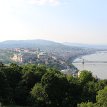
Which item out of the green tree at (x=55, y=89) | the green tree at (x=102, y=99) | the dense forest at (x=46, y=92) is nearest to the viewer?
the green tree at (x=102, y=99)

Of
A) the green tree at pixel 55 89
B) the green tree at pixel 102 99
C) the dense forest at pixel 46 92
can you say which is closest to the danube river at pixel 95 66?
the dense forest at pixel 46 92

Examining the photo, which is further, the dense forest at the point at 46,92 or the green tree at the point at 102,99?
the dense forest at the point at 46,92

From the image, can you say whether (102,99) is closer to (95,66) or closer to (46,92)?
(46,92)

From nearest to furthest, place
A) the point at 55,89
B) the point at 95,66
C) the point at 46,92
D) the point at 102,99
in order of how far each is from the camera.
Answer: the point at 102,99 < the point at 46,92 < the point at 55,89 < the point at 95,66

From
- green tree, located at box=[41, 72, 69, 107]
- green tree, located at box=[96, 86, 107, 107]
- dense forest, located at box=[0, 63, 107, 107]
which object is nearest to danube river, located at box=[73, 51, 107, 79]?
dense forest, located at box=[0, 63, 107, 107]

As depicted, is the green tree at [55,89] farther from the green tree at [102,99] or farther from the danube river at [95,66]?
the danube river at [95,66]

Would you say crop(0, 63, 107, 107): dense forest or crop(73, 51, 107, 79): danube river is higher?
crop(0, 63, 107, 107): dense forest

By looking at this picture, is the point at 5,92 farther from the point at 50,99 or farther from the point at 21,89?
the point at 50,99

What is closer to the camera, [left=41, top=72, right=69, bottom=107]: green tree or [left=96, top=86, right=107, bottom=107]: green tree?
[left=96, top=86, right=107, bottom=107]: green tree

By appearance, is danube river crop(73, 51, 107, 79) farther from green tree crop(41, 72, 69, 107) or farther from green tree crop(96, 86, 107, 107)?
green tree crop(96, 86, 107, 107)

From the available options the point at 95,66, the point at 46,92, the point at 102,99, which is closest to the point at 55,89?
the point at 46,92

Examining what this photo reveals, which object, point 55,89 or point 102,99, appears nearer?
point 102,99

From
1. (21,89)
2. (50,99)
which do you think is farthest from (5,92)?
(50,99)
